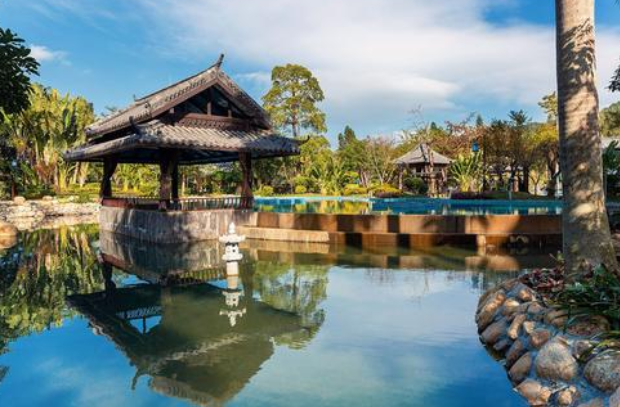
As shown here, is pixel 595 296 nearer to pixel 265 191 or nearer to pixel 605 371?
pixel 605 371

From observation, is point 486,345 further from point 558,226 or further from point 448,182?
point 448,182

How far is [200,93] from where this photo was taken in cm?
1680

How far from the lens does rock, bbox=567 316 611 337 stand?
4277mm

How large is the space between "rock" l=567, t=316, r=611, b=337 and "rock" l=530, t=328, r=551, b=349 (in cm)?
22

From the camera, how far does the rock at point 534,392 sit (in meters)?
4.04

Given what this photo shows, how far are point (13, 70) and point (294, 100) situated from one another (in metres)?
42.0

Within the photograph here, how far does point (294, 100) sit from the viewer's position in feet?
161

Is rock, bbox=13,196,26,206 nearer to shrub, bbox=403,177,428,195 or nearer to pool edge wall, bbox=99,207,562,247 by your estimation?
pool edge wall, bbox=99,207,562,247

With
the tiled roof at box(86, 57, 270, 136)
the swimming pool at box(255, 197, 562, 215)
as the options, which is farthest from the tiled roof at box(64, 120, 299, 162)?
the swimming pool at box(255, 197, 562, 215)

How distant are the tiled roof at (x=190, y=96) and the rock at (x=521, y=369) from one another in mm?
12519

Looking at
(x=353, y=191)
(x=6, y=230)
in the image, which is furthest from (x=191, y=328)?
(x=353, y=191)

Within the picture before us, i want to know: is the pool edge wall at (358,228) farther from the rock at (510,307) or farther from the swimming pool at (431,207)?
the rock at (510,307)

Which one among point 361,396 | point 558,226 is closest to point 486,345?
point 361,396

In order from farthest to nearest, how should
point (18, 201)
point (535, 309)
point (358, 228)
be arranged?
1. point (18, 201)
2. point (358, 228)
3. point (535, 309)
